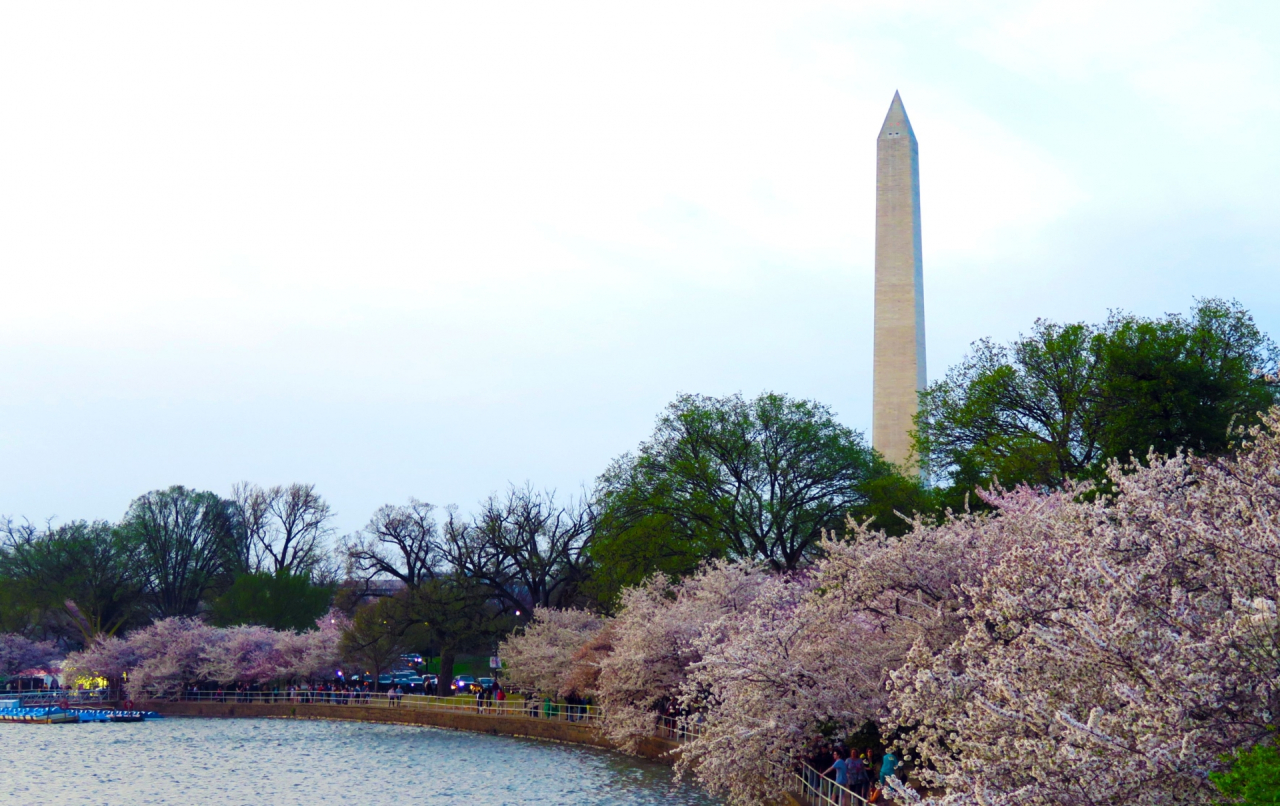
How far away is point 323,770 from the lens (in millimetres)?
42656

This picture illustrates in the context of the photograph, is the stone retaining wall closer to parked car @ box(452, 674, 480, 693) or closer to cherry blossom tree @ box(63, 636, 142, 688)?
cherry blossom tree @ box(63, 636, 142, 688)

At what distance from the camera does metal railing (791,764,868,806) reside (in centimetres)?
2020

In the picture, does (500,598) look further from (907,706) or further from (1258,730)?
(1258,730)

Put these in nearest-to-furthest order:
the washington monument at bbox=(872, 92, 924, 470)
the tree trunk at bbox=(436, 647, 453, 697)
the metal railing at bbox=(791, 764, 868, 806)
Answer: the metal railing at bbox=(791, 764, 868, 806)
the washington monument at bbox=(872, 92, 924, 470)
the tree trunk at bbox=(436, 647, 453, 697)

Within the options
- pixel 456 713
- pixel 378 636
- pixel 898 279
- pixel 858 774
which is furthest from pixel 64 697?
pixel 858 774

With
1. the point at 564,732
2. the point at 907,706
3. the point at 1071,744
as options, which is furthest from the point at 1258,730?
the point at 564,732

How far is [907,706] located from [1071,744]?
376cm

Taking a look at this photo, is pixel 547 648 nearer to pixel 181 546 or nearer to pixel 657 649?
pixel 657 649

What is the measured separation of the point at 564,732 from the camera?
4959cm

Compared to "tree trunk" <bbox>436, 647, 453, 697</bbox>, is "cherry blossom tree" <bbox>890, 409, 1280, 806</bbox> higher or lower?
higher

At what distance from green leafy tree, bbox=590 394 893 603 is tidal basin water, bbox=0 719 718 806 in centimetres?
982

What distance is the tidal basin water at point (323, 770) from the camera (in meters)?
35.3

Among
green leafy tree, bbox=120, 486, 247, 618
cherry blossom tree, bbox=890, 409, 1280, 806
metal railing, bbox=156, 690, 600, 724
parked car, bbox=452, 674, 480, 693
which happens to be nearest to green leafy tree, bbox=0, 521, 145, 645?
green leafy tree, bbox=120, 486, 247, 618

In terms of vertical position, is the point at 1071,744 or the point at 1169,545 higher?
the point at 1169,545
